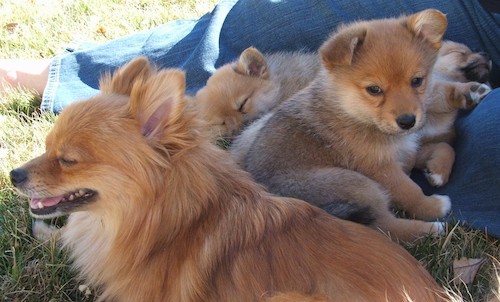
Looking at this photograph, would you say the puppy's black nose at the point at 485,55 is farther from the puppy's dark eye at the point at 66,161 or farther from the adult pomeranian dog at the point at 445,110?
the puppy's dark eye at the point at 66,161

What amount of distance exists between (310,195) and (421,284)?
88 cm

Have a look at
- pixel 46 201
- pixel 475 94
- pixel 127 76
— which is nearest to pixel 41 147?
pixel 46 201

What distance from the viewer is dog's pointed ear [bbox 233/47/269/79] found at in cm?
392

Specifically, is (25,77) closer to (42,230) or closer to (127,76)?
(42,230)

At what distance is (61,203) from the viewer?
2.15m

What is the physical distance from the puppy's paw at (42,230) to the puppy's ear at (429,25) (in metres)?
2.18

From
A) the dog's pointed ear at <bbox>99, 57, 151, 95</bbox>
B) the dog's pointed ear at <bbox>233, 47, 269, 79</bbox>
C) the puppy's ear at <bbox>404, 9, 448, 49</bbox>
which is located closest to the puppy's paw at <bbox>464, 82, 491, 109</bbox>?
the puppy's ear at <bbox>404, 9, 448, 49</bbox>

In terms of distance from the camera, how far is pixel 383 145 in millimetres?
3027

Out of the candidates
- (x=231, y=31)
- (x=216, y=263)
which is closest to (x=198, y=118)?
(x=216, y=263)

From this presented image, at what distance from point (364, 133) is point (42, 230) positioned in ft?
6.04

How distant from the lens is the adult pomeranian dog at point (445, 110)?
3152 mm

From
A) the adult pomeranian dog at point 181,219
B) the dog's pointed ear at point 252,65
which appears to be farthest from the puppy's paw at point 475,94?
the adult pomeranian dog at point 181,219

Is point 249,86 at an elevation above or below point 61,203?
below

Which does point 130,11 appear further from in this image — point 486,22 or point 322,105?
point 486,22
